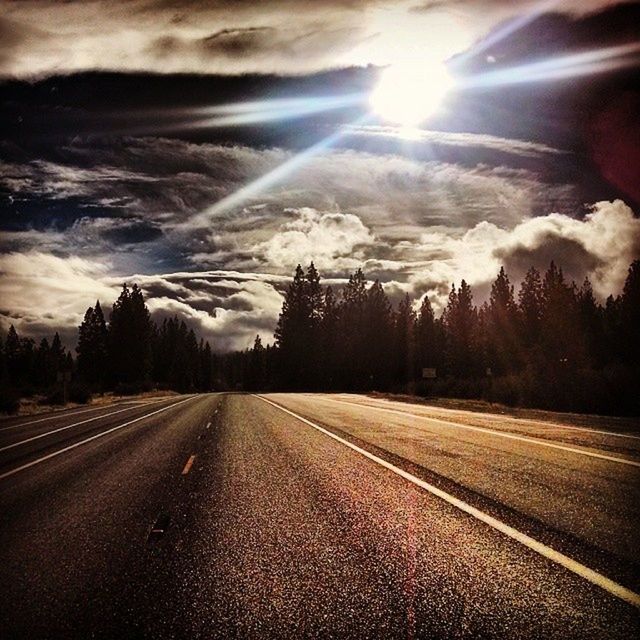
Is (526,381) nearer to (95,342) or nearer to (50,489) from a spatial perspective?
(50,489)

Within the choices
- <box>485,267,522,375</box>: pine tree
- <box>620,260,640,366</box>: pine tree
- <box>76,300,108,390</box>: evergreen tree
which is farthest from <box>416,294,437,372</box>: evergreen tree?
<box>76,300,108,390</box>: evergreen tree

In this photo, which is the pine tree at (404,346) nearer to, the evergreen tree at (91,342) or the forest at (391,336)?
the forest at (391,336)

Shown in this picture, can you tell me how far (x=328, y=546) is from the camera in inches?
205

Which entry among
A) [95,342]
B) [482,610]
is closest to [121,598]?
[482,610]

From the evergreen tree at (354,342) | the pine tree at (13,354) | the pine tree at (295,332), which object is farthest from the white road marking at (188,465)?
the pine tree at (13,354)

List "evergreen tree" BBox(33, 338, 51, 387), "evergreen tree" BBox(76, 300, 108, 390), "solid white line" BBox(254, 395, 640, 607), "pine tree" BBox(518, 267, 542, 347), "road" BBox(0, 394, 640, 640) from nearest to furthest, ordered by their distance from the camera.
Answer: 1. "road" BBox(0, 394, 640, 640)
2. "solid white line" BBox(254, 395, 640, 607)
3. "pine tree" BBox(518, 267, 542, 347)
4. "evergreen tree" BBox(76, 300, 108, 390)
5. "evergreen tree" BBox(33, 338, 51, 387)

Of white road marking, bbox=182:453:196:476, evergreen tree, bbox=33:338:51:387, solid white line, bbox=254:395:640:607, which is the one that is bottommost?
white road marking, bbox=182:453:196:476

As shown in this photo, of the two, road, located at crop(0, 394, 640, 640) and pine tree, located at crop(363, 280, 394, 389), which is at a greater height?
pine tree, located at crop(363, 280, 394, 389)

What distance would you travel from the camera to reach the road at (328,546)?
3670 millimetres

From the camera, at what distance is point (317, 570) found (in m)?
4.55

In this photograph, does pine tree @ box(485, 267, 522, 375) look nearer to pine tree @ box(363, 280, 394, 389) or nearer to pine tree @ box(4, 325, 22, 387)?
pine tree @ box(363, 280, 394, 389)

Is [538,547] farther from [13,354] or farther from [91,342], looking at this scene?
[13,354]

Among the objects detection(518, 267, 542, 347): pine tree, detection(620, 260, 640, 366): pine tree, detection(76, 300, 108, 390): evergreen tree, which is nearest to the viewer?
detection(620, 260, 640, 366): pine tree

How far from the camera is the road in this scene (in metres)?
3.67
